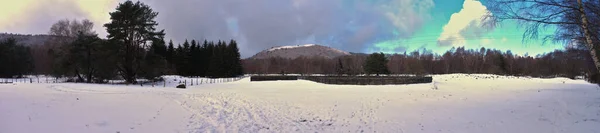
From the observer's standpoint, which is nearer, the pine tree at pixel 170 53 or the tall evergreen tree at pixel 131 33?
the tall evergreen tree at pixel 131 33

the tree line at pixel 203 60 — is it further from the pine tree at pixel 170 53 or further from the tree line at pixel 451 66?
the tree line at pixel 451 66

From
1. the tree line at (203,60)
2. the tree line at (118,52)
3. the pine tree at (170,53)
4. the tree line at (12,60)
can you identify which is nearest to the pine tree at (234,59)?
the tree line at (203,60)

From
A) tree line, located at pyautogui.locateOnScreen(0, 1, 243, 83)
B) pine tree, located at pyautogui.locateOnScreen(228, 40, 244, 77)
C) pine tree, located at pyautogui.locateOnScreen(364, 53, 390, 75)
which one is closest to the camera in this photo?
tree line, located at pyautogui.locateOnScreen(0, 1, 243, 83)

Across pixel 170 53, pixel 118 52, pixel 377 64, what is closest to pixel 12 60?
pixel 170 53

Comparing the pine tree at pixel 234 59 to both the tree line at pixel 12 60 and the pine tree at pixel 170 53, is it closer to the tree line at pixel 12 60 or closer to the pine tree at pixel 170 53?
the pine tree at pixel 170 53

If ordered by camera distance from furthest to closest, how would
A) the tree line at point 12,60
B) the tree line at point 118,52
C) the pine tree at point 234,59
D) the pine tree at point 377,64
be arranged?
the pine tree at point 234,59
the pine tree at point 377,64
the tree line at point 12,60
the tree line at point 118,52

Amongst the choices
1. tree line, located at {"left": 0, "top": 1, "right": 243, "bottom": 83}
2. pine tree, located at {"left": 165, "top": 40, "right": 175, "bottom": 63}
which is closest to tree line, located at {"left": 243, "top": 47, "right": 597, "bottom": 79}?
pine tree, located at {"left": 165, "top": 40, "right": 175, "bottom": 63}

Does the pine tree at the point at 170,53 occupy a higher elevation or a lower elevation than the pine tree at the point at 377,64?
higher

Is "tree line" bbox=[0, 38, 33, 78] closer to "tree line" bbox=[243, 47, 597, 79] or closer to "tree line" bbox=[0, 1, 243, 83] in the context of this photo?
"tree line" bbox=[0, 1, 243, 83]

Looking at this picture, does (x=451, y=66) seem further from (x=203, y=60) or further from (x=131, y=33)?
(x=131, y=33)

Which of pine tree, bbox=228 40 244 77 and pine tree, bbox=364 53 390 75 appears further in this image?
pine tree, bbox=228 40 244 77

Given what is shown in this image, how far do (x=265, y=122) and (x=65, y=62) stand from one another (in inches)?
1264

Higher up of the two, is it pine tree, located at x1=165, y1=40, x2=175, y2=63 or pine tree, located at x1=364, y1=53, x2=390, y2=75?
pine tree, located at x1=165, y1=40, x2=175, y2=63

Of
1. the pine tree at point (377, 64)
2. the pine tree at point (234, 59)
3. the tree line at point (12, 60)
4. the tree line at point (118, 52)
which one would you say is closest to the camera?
the tree line at point (118, 52)
